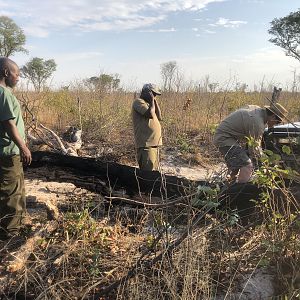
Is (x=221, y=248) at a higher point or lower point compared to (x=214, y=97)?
lower

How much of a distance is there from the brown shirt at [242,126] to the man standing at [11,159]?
2379mm

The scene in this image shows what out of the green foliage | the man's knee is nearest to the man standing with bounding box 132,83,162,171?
the man's knee

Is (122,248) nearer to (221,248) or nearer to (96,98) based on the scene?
(221,248)

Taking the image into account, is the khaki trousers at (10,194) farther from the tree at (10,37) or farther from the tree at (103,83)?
the tree at (10,37)

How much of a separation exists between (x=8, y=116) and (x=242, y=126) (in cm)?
267

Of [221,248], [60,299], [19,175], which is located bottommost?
[60,299]

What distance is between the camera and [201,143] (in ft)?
30.2

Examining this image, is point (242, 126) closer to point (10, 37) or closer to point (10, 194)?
point (10, 194)

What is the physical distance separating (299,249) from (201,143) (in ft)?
21.2

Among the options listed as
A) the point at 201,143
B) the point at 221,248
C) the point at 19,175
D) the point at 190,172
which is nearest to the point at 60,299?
the point at 221,248

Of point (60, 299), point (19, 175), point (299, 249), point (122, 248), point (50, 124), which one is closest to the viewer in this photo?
point (60, 299)

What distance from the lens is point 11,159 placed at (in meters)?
3.74

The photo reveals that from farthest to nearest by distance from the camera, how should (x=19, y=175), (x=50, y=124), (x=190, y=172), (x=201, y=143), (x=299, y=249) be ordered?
(x=50, y=124)
(x=201, y=143)
(x=190, y=172)
(x=19, y=175)
(x=299, y=249)

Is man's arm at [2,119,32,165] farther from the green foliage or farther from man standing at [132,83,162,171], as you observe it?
man standing at [132,83,162,171]
